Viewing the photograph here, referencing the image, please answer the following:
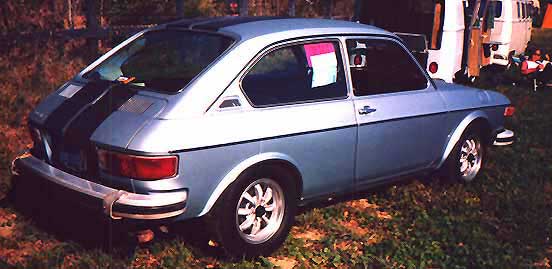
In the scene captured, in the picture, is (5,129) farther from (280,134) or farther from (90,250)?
(280,134)

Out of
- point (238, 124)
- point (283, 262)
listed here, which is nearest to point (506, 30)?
point (283, 262)

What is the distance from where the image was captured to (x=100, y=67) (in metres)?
4.27

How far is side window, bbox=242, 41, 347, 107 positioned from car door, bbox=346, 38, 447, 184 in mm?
191

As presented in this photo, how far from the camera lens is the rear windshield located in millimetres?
3688

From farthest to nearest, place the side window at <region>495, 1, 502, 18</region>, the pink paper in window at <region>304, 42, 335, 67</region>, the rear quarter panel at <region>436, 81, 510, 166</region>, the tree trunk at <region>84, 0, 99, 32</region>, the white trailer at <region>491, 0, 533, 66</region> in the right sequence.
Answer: the side window at <region>495, 1, 502, 18</region> → the white trailer at <region>491, 0, 533, 66</region> → the tree trunk at <region>84, 0, 99, 32</region> → the rear quarter panel at <region>436, 81, 510, 166</region> → the pink paper in window at <region>304, 42, 335, 67</region>

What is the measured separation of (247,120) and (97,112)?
0.99 m

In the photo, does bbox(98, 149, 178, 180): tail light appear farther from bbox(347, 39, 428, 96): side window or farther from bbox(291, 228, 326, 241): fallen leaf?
bbox(347, 39, 428, 96): side window

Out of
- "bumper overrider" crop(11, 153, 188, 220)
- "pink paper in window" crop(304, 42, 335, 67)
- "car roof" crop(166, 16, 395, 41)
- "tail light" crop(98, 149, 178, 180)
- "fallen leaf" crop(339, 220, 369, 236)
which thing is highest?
"car roof" crop(166, 16, 395, 41)

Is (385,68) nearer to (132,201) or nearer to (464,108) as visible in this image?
(464,108)

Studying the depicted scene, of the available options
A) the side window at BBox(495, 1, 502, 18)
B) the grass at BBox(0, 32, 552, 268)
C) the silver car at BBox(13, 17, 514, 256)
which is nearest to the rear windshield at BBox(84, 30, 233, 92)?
the silver car at BBox(13, 17, 514, 256)

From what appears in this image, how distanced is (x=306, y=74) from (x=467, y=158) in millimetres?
2489

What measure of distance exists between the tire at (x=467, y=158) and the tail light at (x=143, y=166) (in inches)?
124

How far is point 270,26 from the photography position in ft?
13.2

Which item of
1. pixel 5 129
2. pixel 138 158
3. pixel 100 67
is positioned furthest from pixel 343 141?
pixel 5 129
